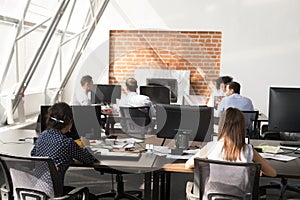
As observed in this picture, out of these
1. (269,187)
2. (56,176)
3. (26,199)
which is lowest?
(269,187)

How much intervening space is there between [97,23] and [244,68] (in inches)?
124

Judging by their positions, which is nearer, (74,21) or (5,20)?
(5,20)

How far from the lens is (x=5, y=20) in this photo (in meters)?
5.82

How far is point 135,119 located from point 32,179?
2.76 metres

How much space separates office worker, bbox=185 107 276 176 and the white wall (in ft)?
16.6

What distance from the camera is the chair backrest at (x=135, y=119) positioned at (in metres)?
5.48

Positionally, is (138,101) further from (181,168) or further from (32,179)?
(32,179)

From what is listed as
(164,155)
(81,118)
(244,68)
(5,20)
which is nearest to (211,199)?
(164,155)

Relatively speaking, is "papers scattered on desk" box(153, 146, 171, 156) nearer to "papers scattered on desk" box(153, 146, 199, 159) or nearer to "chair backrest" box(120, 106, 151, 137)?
"papers scattered on desk" box(153, 146, 199, 159)

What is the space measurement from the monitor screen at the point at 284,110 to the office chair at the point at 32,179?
1.94 m

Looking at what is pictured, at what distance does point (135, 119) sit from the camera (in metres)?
5.70

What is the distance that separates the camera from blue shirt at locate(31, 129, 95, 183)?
320 centimetres

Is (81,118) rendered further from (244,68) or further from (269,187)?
(244,68)

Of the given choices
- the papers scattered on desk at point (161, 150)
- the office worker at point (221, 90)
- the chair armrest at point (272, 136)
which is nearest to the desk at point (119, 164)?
the papers scattered on desk at point (161, 150)
